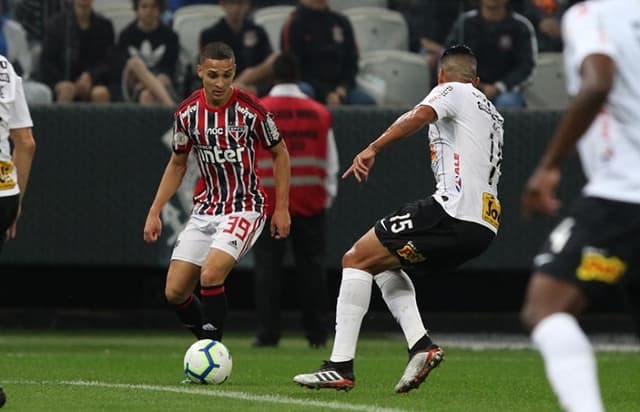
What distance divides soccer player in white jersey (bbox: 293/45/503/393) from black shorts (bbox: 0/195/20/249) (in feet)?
5.98

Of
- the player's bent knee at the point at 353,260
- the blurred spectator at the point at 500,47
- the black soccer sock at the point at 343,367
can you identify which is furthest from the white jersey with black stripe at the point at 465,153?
the blurred spectator at the point at 500,47

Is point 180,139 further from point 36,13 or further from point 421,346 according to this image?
point 36,13

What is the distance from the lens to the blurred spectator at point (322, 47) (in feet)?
49.0

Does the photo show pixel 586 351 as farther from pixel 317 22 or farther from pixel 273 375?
pixel 317 22

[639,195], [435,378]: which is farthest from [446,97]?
[639,195]

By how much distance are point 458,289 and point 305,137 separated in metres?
3.27

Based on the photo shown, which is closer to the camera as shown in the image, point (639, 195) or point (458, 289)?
point (639, 195)

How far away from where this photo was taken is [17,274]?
15688 mm

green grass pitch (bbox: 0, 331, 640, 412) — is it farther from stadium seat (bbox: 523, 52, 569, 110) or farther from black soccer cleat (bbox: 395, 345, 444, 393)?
stadium seat (bbox: 523, 52, 569, 110)

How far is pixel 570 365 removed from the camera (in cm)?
524

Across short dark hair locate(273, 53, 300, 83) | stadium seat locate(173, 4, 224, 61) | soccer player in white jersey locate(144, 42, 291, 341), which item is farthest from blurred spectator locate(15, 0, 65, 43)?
soccer player in white jersey locate(144, 42, 291, 341)

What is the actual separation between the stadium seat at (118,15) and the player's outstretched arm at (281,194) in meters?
5.44

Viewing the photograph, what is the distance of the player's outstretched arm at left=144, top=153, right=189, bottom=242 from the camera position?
31.5ft

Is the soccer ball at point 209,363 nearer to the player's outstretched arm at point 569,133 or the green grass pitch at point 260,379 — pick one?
the green grass pitch at point 260,379
